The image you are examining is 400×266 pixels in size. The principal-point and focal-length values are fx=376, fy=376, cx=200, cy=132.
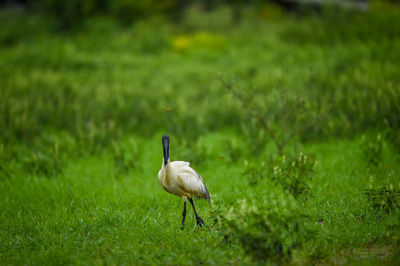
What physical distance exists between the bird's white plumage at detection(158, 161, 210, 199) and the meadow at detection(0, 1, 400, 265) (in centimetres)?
37

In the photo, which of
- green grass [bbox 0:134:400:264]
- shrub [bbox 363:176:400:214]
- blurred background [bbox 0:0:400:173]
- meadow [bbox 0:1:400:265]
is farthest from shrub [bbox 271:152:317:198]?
blurred background [bbox 0:0:400:173]

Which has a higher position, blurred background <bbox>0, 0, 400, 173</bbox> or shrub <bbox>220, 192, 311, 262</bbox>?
shrub <bbox>220, 192, 311, 262</bbox>

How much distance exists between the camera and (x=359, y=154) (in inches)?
280

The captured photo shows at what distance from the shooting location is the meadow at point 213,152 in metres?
3.92

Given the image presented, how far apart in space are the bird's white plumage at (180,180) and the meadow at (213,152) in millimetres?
372

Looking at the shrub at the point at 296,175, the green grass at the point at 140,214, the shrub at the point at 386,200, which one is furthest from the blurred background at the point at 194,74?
the shrub at the point at 386,200

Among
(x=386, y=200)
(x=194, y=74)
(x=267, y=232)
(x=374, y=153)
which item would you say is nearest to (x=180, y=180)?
(x=267, y=232)

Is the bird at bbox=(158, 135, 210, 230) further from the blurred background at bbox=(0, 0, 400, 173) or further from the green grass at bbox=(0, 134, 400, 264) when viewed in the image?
the blurred background at bbox=(0, 0, 400, 173)

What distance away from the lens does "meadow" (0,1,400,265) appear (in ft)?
12.9

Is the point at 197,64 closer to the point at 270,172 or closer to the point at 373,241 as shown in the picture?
the point at 270,172

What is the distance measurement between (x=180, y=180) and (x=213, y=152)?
161 inches

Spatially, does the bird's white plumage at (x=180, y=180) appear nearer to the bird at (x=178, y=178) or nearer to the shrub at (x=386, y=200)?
the bird at (x=178, y=178)

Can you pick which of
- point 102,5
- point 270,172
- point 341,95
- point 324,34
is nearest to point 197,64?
point 324,34

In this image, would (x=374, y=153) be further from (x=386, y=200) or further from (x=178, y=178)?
(x=178, y=178)
